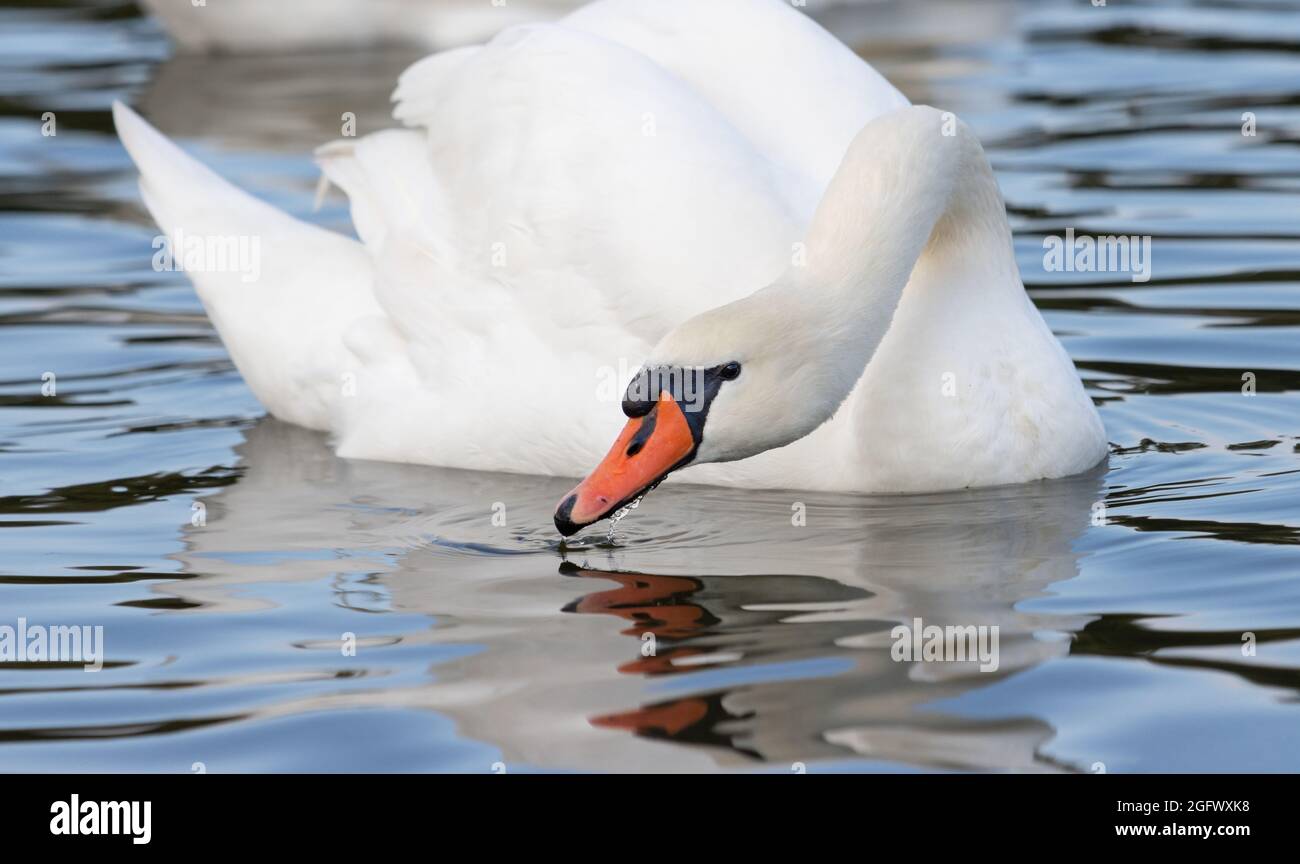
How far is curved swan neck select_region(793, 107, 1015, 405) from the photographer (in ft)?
21.2

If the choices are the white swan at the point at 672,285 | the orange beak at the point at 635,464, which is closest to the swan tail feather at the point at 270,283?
the white swan at the point at 672,285

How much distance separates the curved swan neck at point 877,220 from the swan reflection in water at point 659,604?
623mm

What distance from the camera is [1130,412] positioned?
8414mm

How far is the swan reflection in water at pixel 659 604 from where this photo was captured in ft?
16.9

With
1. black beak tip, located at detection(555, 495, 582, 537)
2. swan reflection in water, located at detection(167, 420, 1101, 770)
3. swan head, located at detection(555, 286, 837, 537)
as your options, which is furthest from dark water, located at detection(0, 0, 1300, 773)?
swan head, located at detection(555, 286, 837, 537)

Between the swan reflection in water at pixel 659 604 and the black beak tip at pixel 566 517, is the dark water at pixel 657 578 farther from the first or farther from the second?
the black beak tip at pixel 566 517

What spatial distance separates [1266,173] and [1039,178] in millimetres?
1227

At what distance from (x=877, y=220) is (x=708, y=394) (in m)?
0.80

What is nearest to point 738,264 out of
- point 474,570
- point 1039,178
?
point 474,570

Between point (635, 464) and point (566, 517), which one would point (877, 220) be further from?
point (566, 517)

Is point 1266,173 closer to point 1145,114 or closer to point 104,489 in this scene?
point 1145,114

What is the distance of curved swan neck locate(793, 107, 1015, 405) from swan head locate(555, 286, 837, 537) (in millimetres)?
117
